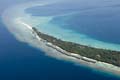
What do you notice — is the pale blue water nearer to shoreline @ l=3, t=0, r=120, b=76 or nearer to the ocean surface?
the ocean surface

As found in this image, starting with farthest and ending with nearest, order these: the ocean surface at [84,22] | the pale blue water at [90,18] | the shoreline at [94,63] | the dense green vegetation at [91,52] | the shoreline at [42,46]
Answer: the pale blue water at [90,18]
the ocean surface at [84,22]
the dense green vegetation at [91,52]
the shoreline at [42,46]
the shoreline at [94,63]

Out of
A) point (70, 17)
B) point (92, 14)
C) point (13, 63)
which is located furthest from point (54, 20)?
point (13, 63)

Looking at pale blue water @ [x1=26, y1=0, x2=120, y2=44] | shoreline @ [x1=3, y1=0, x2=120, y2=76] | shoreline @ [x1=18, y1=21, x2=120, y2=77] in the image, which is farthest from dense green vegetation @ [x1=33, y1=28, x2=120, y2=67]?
pale blue water @ [x1=26, y1=0, x2=120, y2=44]

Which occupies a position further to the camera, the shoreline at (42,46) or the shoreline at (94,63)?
the shoreline at (42,46)

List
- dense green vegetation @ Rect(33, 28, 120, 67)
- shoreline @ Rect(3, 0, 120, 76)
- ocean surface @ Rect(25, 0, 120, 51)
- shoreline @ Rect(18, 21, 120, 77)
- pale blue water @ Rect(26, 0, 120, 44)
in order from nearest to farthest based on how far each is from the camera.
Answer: shoreline @ Rect(18, 21, 120, 77) → shoreline @ Rect(3, 0, 120, 76) → dense green vegetation @ Rect(33, 28, 120, 67) → ocean surface @ Rect(25, 0, 120, 51) → pale blue water @ Rect(26, 0, 120, 44)

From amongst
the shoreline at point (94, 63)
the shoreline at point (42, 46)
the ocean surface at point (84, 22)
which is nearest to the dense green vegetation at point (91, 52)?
the shoreline at point (94, 63)

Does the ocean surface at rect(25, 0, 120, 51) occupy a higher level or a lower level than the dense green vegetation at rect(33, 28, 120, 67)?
higher

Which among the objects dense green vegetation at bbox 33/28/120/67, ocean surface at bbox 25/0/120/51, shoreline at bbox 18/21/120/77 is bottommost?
shoreline at bbox 18/21/120/77

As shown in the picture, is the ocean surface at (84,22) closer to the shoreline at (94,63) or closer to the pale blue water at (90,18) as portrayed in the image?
the pale blue water at (90,18)
